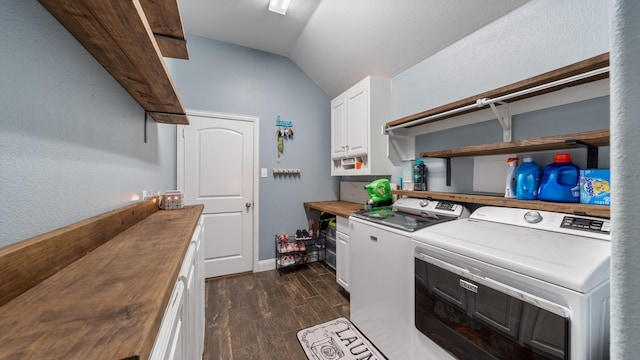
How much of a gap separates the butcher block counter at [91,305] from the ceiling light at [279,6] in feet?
7.82

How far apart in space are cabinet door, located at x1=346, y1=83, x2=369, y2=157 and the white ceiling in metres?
0.29

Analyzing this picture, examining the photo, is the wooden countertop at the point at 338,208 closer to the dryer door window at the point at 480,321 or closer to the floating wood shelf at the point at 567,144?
the dryer door window at the point at 480,321

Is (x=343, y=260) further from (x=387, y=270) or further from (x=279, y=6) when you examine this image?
(x=279, y=6)

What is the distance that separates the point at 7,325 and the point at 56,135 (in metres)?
0.58

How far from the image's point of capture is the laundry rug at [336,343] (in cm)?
163

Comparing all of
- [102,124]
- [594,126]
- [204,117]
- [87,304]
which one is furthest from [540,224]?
[204,117]

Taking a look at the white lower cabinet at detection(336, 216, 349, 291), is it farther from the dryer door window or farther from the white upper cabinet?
the dryer door window

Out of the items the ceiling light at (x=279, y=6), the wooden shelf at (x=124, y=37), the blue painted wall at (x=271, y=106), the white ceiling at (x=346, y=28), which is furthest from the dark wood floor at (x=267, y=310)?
the ceiling light at (x=279, y=6)

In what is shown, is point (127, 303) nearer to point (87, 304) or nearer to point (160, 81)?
point (87, 304)

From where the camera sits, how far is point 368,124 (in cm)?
244

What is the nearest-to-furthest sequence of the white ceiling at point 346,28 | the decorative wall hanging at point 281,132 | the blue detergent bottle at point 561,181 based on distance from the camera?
the blue detergent bottle at point 561,181
the white ceiling at point 346,28
the decorative wall hanging at point 281,132

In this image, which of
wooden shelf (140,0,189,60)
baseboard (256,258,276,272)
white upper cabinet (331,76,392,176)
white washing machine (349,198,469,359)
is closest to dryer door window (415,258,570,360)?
white washing machine (349,198,469,359)

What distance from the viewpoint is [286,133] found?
3.22 meters

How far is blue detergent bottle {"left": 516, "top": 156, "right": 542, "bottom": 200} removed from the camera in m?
1.38
